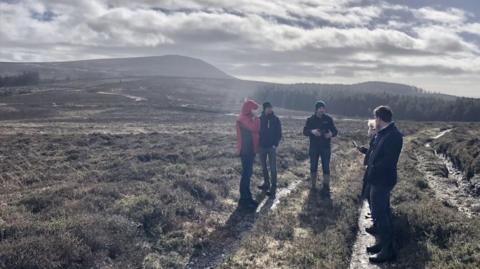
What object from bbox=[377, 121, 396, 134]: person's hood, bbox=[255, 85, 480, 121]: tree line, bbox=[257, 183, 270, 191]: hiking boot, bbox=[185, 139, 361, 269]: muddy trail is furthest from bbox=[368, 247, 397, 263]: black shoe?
bbox=[255, 85, 480, 121]: tree line

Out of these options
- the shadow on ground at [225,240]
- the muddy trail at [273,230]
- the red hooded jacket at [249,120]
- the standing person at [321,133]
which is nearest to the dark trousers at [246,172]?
the red hooded jacket at [249,120]

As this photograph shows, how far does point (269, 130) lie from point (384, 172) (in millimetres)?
5416

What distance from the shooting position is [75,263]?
22.7 ft

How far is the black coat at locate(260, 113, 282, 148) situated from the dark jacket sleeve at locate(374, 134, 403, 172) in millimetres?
5306

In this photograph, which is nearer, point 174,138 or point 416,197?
point 416,197

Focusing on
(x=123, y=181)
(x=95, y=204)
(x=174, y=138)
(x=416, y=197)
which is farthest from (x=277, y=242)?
(x=174, y=138)

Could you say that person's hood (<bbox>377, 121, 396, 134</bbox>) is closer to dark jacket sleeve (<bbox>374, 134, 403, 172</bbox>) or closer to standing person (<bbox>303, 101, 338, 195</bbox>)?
dark jacket sleeve (<bbox>374, 134, 403, 172</bbox>)

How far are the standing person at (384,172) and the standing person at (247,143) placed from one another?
423 cm

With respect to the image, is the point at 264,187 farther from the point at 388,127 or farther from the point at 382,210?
the point at 388,127

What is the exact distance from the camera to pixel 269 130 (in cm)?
1262

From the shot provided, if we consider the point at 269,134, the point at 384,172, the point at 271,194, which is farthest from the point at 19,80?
the point at 384,172

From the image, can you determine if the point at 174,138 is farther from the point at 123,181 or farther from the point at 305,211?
the point at 305,211

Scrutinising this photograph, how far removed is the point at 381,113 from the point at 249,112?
4.41 metres

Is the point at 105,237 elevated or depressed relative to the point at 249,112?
depressed
